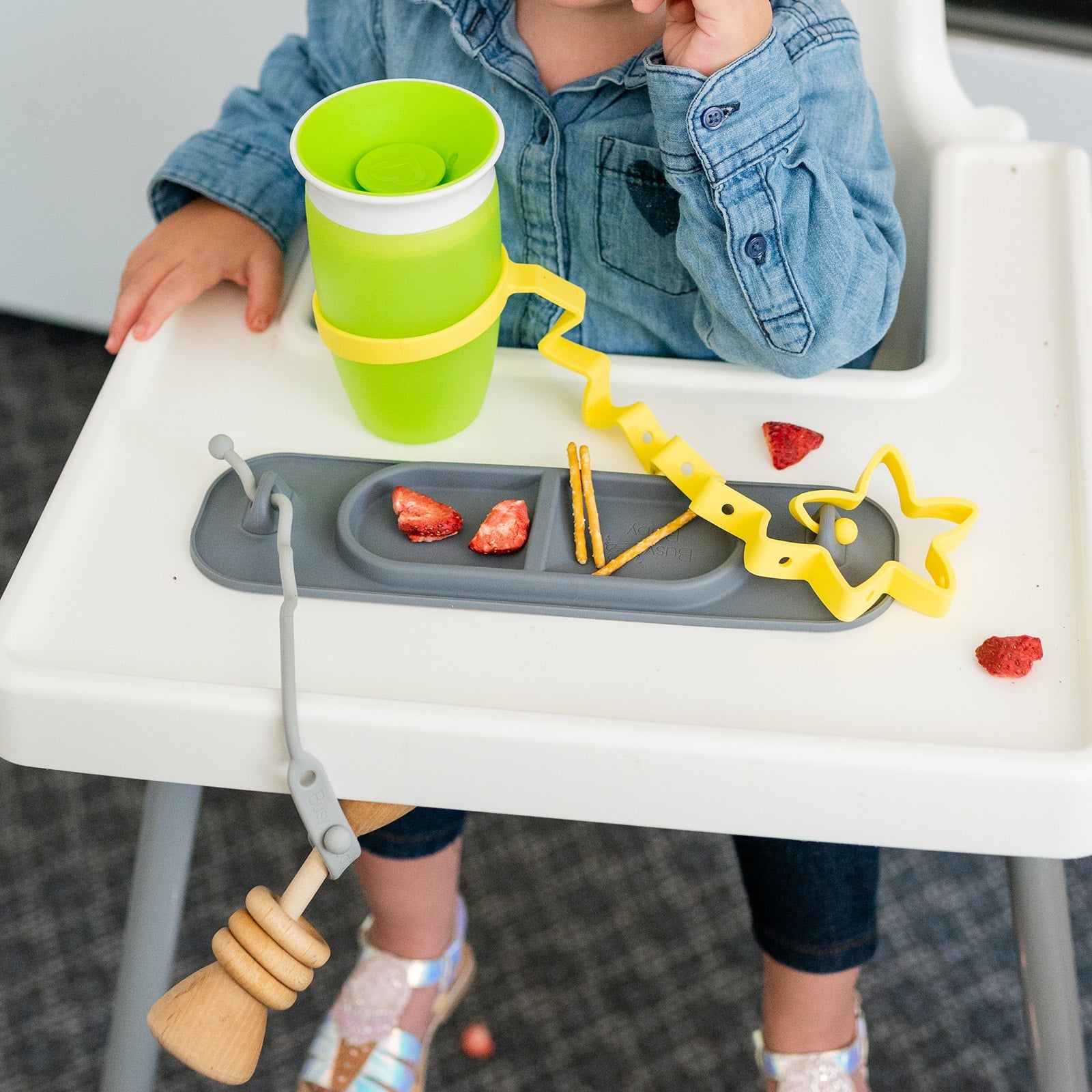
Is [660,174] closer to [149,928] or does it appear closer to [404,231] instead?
[404,231]

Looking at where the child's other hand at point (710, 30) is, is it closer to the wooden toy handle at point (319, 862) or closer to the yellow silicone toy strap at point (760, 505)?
the yellow silicone toy strap at point (760, 505)

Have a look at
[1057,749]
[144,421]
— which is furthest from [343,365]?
[1057,749]

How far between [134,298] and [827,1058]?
2.25ft

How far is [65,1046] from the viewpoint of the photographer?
964 millimetres

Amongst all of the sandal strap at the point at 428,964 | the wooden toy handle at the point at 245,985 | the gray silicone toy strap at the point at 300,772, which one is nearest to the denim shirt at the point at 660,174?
the gray silicone toy strap at the point at 300,772

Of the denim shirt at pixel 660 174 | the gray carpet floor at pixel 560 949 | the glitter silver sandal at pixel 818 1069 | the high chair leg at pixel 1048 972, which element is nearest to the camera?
the denim shirt at pixel 660 174

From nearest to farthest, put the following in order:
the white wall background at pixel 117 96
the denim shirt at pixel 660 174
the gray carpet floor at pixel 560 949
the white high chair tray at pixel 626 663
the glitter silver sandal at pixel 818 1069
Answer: the white high chair tray at pixel 626 663 → the denim shirt at pixel 660 174 → the glitter silver sandal at pixel 818 1069 → the gray carpet floor at pixel 560 949 → the white wall background at pixel 117 96

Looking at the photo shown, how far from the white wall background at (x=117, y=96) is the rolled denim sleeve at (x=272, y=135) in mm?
286

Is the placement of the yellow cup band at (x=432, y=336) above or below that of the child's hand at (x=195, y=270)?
above

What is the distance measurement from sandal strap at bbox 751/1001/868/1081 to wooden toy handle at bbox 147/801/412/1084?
445 mm

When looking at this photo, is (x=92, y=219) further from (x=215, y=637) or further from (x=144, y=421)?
(x=215, y=637)

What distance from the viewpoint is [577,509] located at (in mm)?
578

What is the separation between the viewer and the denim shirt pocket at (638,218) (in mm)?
695

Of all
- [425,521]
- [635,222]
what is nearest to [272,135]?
[635,222]
